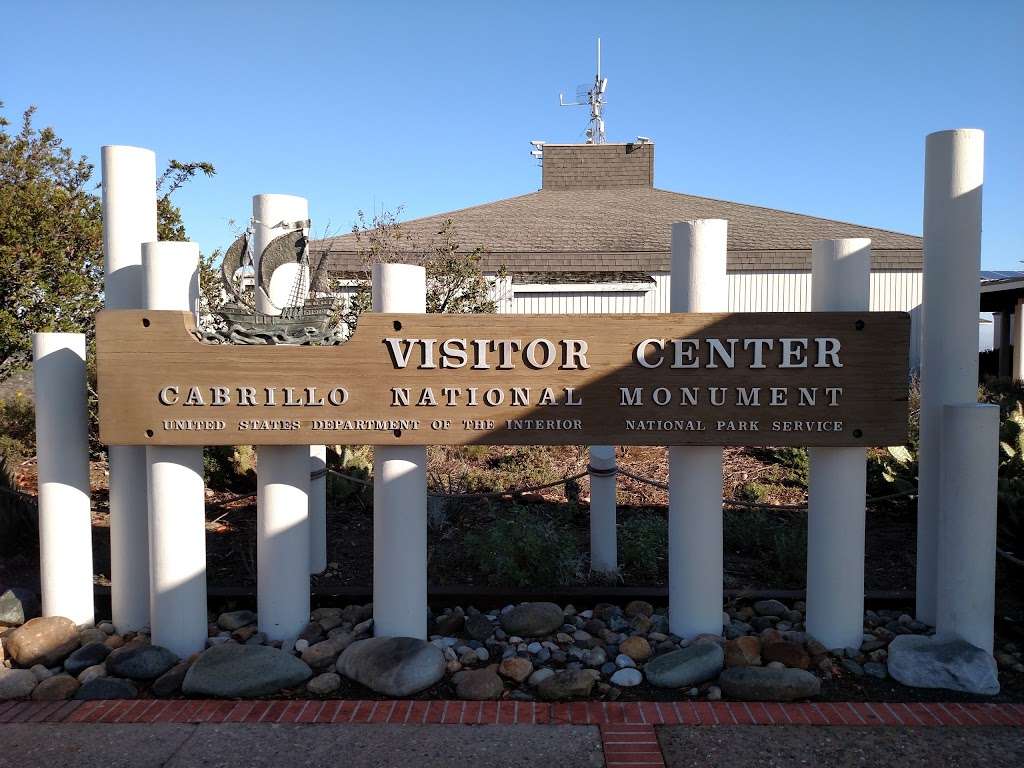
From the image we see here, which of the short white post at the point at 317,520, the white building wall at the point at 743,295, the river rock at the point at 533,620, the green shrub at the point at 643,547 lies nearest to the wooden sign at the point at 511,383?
the river rock at the point at 533,620

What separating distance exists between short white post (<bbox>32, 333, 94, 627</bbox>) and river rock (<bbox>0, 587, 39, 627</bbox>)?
11.4 inches

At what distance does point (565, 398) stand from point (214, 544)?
3714 millimetres

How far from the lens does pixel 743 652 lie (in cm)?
461

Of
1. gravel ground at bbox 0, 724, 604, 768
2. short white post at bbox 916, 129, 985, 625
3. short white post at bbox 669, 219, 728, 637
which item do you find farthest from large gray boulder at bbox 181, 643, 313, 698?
short white post at bbox 916, 129, 985, 625

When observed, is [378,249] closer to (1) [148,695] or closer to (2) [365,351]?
(2) [365,351]

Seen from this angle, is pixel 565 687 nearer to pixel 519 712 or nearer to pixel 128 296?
pixel 519 712

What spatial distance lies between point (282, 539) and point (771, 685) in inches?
109

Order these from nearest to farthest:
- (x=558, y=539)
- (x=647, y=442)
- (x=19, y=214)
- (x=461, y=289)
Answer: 1. (x=647, y=442)
2. (x=558, y=539)
3. (x=19, y=214)
4. (x=461, y=289)

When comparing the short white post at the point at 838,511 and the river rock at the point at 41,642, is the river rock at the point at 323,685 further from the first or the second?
the short white post at the point at 838,511

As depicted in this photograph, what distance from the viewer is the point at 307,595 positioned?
511 cm

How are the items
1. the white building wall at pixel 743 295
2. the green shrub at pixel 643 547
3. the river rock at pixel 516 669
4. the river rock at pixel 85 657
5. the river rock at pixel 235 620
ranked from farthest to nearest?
the white building wall at pixel 743 295 → the green shrub at pixel 643 547 → the river rock at pixel 235 620 → the river rock at pixel 85 657 → the river rock at pixel 516 669

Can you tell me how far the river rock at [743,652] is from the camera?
4570 millimetres

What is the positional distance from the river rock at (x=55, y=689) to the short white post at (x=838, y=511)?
4015 mm

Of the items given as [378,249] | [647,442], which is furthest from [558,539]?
[378,249]
